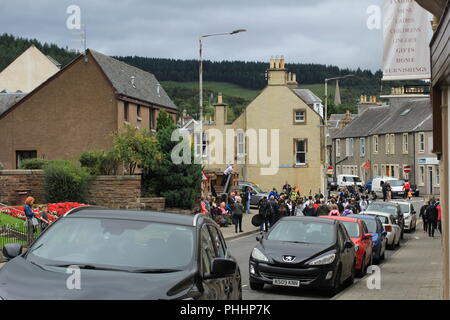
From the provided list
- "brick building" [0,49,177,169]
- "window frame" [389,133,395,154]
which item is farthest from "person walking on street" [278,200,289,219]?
"window frame" [389,133,395,154]

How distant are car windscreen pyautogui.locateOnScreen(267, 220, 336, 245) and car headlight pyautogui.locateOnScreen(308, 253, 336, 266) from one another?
570 millimetres

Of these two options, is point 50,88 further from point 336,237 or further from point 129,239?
point 129,239

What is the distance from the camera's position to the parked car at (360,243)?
17.4m

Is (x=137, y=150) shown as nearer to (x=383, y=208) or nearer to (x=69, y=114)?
(x=69, y=114)

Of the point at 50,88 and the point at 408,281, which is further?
the point at 50,88

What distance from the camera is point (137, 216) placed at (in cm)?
765

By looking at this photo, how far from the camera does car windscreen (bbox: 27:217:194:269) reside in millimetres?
6926

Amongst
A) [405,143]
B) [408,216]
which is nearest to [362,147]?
[405,143]

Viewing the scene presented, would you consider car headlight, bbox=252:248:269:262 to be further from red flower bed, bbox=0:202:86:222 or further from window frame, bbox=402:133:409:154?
window frame, bbox=402:133:409:154

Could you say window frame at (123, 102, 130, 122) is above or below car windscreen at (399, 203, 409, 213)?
above

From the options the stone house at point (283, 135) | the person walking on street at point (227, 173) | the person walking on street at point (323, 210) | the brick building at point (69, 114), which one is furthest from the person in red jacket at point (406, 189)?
the person walking on street at point (323, 210)

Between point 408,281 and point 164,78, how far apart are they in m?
152
